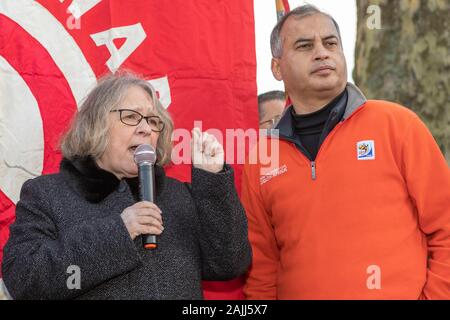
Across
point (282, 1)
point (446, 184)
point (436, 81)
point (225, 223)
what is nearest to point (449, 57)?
point (436, 81)

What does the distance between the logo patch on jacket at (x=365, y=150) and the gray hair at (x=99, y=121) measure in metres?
0.96

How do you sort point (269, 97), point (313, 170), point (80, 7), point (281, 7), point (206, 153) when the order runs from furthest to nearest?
point (269, 97)
point (281, 7)
point (80, 7)
point (313, 170)
point (206, 153)

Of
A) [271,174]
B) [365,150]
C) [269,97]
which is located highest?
[269,97]

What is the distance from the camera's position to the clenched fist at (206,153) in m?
2.87

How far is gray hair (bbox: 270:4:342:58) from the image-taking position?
11.7ft

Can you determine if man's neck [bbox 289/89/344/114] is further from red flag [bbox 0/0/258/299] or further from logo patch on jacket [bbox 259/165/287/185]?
red flag [bbox 0/0/258/299]

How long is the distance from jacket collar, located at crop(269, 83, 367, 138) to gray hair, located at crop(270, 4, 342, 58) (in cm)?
33

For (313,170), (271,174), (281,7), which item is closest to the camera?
(313,170)

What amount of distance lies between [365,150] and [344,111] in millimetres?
256

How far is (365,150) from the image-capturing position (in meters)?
3.12

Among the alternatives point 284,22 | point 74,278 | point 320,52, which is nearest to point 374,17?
point 284,22

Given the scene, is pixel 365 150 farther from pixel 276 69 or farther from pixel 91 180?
pixel 91 180

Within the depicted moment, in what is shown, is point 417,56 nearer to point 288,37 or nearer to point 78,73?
point 288,37

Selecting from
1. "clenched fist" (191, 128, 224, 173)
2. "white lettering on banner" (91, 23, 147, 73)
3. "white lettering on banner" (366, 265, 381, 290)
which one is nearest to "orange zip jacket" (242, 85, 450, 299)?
"white lettering on banner" (366, 265, 381, 290)
